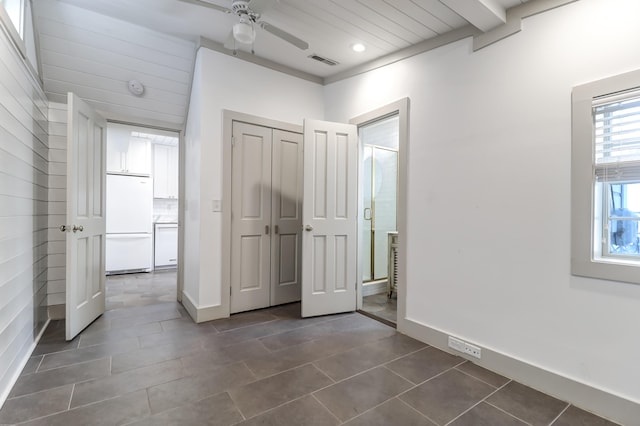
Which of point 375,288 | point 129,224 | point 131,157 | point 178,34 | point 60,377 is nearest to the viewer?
point 60,377


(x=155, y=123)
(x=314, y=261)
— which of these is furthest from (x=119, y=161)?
(x=314, y=261)

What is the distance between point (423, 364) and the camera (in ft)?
7.29

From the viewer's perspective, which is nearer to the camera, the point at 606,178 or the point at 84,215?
the point at 606,178

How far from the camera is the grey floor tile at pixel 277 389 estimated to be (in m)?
1.73

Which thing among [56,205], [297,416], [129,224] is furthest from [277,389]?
[129,224]

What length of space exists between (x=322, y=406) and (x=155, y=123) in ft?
10.9

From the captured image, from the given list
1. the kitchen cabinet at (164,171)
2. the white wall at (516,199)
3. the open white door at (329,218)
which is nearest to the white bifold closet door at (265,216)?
the open white door at (329,218)

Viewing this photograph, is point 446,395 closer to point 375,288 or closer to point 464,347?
point 464,347

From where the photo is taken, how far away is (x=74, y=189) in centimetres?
258

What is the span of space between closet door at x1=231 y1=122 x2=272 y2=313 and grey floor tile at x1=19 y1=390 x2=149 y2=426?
1497 mm

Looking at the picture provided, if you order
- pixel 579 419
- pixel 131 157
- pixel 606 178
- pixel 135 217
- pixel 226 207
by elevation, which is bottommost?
pixel 579 419

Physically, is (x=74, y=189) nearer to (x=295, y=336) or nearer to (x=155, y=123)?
(x=155, y=123)

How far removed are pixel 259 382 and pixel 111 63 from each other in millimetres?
3156

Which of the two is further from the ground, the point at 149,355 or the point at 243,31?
the point at 243,31
